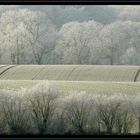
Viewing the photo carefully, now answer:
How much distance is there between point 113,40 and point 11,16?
1.01 m

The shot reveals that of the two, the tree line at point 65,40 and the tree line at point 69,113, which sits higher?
the tree line at point 65,40

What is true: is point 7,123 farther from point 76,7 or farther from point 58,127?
point 76,7

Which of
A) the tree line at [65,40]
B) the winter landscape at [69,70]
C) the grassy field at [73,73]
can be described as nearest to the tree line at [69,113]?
the winter landscape at [69,70]

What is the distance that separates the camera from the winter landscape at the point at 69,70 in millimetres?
3758

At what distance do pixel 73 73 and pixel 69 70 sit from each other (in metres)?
0.05

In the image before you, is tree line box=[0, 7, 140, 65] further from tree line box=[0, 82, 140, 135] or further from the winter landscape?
tree line box=[0, 82, 140, 135]

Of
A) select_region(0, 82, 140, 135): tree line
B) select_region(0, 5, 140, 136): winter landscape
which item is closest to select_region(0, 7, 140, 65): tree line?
select_region(0, 5, 140, 136): winter landscape

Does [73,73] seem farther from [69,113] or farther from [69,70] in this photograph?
[69,113]

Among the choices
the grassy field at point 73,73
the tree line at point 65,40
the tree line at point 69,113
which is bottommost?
the tree line at point 69,113

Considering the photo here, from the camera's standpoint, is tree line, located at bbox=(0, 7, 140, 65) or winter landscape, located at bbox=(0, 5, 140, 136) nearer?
winter landscape, located at bbox=(0, 5, 140, 136)

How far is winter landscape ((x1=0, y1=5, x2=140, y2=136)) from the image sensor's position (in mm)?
3758

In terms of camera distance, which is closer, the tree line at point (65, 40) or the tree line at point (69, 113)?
the tree line at point (69, 113)

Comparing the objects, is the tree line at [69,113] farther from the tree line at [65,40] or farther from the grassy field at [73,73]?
the tree line at [65,40]
